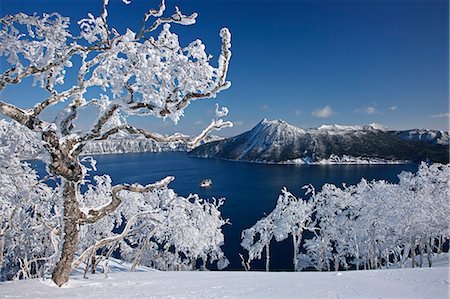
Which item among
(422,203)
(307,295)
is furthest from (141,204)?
(422,203)

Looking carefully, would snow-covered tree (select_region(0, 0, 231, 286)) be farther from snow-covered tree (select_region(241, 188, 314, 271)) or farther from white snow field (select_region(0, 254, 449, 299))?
snow-covered tree (select_region(241, 188, 314, 271))

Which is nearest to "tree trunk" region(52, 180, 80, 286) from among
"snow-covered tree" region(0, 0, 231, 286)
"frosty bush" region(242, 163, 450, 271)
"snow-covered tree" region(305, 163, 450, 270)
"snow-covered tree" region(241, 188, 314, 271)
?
"snow-covered tree" region(0, 0, 231, 286)

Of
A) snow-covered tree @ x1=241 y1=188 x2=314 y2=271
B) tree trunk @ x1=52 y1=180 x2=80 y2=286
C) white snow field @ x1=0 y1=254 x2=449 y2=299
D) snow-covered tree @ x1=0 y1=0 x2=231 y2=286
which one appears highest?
snow-covered tree @ x1=0 y1=0 x2=231 y2=286

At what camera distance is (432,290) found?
235 inches

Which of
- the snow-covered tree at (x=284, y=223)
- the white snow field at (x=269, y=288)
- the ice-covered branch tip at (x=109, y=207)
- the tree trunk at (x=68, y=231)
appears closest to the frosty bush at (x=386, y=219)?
the snow-covered tree at (x=284, y=223)

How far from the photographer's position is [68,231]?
23.4ft

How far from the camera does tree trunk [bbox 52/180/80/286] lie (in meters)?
7.04

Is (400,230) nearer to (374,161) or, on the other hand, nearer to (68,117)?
(68,117)

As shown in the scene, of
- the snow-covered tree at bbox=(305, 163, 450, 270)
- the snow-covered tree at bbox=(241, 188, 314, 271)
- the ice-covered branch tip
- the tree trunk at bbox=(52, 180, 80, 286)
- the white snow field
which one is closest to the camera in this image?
the white snow field

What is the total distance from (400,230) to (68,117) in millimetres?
28221

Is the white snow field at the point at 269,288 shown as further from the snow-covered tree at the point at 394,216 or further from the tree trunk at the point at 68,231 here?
the snow-covered tree at the point at 394,216

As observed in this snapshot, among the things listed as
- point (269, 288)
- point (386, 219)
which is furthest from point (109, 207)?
point (386, 219)

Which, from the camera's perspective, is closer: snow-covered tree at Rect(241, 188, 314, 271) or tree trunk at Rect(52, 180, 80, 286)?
tree trunk at Rect(52, 180, 80, 286)

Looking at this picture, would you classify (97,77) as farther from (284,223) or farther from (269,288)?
(284,223)
